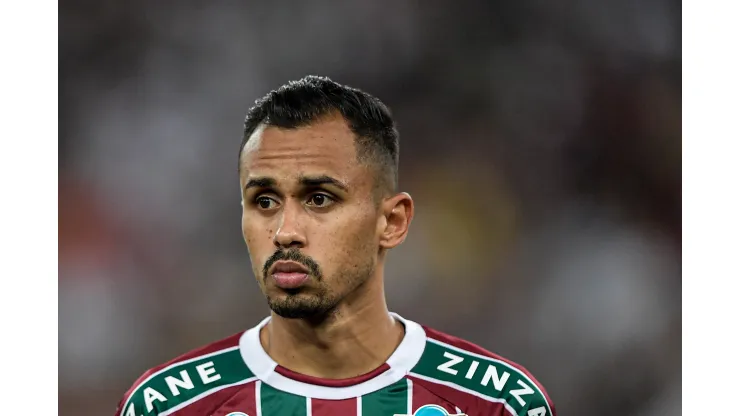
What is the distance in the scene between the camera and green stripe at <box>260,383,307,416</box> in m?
2.95

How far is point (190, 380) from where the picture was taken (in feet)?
10.0

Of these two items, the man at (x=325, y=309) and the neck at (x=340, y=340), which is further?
the neck at (x=340, y=340)

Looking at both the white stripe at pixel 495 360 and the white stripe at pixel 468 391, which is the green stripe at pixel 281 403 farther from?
the white stripe at pixel 495 360

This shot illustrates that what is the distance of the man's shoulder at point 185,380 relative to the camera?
2998 millimetres

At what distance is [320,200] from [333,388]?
664mm

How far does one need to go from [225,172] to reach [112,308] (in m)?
0.79

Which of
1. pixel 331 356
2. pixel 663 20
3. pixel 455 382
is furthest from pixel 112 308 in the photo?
pixel 663 20

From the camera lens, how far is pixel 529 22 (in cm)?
403

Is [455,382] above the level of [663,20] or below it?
below

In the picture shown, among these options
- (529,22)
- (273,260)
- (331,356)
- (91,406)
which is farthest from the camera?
(529,22)

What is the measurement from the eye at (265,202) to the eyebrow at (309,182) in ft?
0.15

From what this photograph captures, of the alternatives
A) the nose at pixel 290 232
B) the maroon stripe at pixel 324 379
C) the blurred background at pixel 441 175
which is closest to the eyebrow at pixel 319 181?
the nose at pixel 290 232

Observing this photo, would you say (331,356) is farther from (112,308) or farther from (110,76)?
(110,76)

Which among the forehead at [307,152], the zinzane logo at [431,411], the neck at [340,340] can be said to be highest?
the forehead at [307,152]
